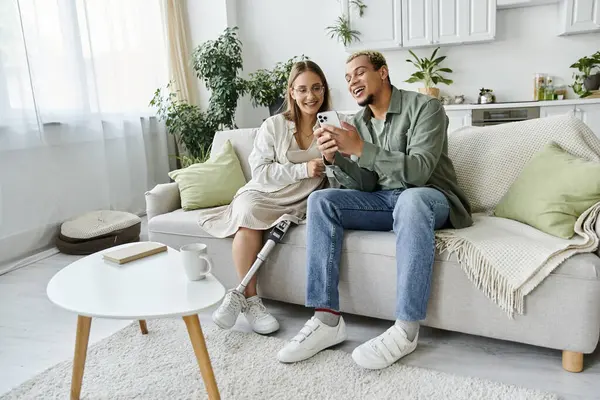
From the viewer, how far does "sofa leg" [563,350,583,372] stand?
4.84 feet

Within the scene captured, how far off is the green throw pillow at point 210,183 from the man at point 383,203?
0.69 metres

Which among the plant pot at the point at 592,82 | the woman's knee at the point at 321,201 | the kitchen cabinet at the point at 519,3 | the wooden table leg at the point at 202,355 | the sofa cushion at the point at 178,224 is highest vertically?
the kitchen cabinet at the point at 519,3

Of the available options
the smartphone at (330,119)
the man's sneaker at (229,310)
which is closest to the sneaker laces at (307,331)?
the man's sneaker at (229,310)

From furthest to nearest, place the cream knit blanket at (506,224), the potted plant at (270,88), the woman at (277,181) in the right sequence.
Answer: the potted plant at (270,88) < the woman at (277,181) < the cream knit blanket at (506,224)

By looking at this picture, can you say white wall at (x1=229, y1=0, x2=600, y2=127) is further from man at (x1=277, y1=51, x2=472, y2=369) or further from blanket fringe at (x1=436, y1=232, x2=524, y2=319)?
blanket fringe at (x1=436, y1=232, x2=524, y2=319)

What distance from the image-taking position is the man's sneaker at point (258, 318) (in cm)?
180

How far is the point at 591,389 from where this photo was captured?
140 centimetres

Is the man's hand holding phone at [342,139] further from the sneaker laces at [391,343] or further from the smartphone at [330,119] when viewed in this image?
the sneaker laces at [391,343]

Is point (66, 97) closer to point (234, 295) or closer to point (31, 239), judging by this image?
point (31, 239)

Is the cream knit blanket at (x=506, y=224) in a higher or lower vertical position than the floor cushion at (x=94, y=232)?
higher

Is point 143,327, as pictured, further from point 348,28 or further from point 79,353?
point 348,28

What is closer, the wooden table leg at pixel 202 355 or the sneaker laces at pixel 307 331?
the wooden table leg at pixel 202 355

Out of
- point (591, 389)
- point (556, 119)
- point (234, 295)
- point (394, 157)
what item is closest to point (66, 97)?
point (234, 295)

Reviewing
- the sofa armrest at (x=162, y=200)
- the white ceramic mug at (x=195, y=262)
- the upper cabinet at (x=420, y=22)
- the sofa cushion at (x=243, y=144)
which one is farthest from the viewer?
the upper cabinet at (x=420, y=22)
